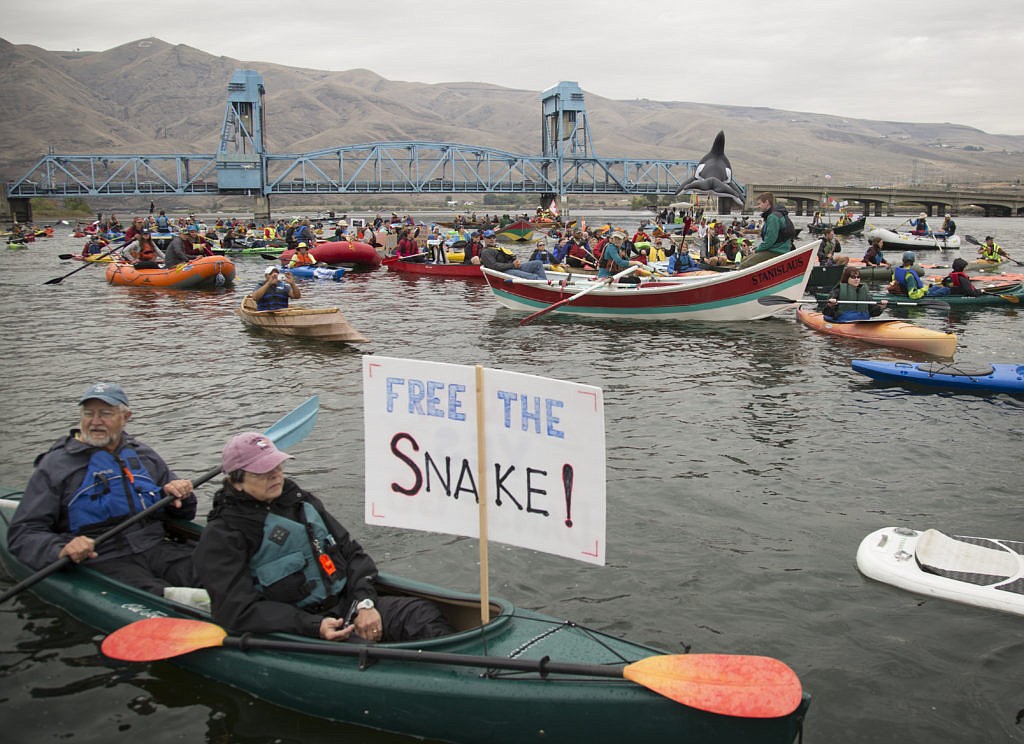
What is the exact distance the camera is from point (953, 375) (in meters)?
12.5

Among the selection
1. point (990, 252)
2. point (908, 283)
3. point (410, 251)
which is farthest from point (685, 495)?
point (990, 252)

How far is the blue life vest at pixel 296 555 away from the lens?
4.83 metres

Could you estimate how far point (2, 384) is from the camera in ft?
46.1

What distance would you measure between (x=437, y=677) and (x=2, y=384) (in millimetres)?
12895

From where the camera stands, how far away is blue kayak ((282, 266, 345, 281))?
3166cm

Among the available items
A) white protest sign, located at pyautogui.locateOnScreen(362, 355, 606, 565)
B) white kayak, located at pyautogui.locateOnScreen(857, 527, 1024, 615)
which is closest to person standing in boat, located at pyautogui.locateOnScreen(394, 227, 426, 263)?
white kayak, located at pyautogui.locateOnScreen(857, 527, 1024, 615)

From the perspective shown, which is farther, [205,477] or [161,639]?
[205,477]

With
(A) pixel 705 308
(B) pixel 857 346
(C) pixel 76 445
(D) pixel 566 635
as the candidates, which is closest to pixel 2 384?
(C) pixel 76 445

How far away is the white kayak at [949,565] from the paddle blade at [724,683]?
3.16 m

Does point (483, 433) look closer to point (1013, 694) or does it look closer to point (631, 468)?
point (1013, 694)

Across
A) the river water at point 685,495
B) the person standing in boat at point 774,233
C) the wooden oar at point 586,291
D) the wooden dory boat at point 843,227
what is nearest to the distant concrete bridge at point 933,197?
the wooden dory boat at point 843,227

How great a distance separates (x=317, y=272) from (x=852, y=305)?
70.6 ft

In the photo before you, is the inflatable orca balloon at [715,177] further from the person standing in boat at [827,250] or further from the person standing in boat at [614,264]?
the person standing in boat at [614,264]

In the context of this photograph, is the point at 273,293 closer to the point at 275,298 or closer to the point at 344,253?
the point at 275,298
